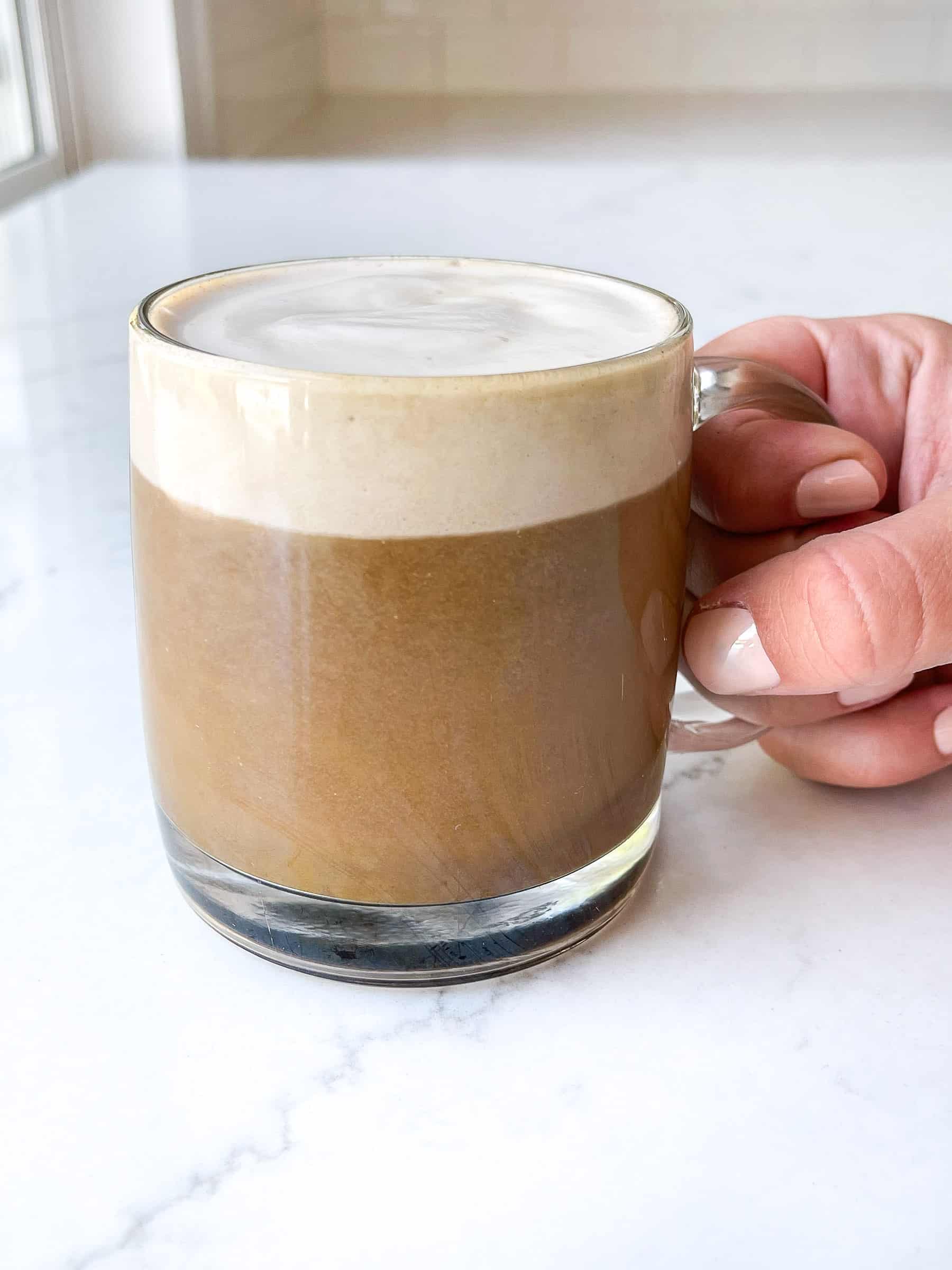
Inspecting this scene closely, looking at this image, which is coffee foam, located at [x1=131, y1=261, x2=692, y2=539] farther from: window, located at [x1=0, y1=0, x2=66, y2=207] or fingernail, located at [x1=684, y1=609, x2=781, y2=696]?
window, located at [x1=0, y1=0, x2=66, y2=207]

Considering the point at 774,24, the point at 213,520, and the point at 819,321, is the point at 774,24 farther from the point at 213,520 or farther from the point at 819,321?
the point at 213,520

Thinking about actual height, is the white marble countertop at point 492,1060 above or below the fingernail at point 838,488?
below

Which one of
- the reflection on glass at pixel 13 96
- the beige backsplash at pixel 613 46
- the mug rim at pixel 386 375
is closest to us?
the mug rim at pixel 386 375

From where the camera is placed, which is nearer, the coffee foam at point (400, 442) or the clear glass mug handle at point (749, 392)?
the coffee foam at point (400, 442)

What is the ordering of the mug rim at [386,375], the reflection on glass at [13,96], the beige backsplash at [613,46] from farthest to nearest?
the beige backsplash at [613,46]
the reflection on glass at [13,96]
the mug rim at [386,375]

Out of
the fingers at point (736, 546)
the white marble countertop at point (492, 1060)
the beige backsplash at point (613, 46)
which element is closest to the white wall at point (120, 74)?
the beige backsplash at point (613, 46)

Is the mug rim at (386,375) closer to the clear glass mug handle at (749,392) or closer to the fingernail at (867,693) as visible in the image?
the clear glass mug handle at (749,392)

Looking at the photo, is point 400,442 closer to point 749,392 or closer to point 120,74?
point 749,392
